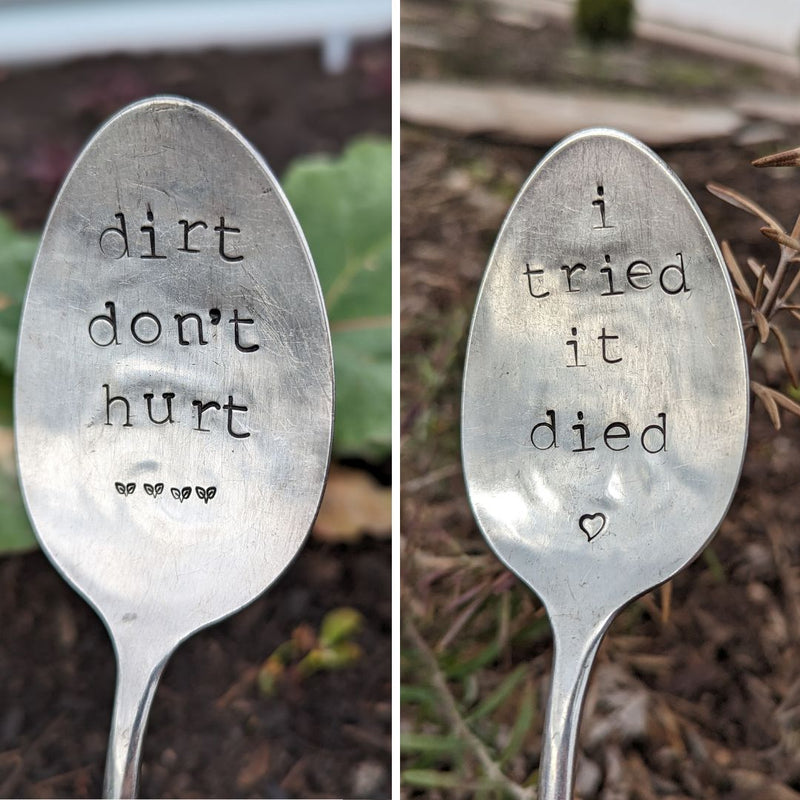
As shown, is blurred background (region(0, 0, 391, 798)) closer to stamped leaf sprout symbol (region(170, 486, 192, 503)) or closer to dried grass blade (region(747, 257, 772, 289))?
stamped leaf sprout symbol (region(170, 486, 192, 503))

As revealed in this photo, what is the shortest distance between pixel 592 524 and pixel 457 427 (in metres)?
0.10

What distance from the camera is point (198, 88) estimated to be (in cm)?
58

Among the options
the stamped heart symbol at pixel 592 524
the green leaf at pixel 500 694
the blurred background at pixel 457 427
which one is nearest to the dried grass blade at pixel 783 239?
the blurred background at pixel 457 427

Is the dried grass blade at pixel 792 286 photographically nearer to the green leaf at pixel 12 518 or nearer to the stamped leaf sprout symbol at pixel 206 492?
the stamped leaf sprout symbol at pixel 206 492

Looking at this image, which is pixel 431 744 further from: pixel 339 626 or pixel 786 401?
pixel 786 401

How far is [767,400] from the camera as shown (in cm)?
44

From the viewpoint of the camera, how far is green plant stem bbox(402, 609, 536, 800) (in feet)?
1.51

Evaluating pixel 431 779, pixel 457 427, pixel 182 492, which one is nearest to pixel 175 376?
pixel 182 492

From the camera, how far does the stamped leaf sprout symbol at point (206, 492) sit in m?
0.45

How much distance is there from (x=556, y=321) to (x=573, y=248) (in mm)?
39

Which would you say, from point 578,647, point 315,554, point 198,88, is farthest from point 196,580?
point 198,88

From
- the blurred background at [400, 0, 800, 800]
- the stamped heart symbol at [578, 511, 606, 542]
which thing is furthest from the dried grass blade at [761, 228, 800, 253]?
the stamped heart symbol at [578, 511, 606, 542]

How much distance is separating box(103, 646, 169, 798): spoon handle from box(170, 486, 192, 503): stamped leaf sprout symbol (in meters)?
0.08

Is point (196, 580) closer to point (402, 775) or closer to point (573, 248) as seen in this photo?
point (402, 775)
